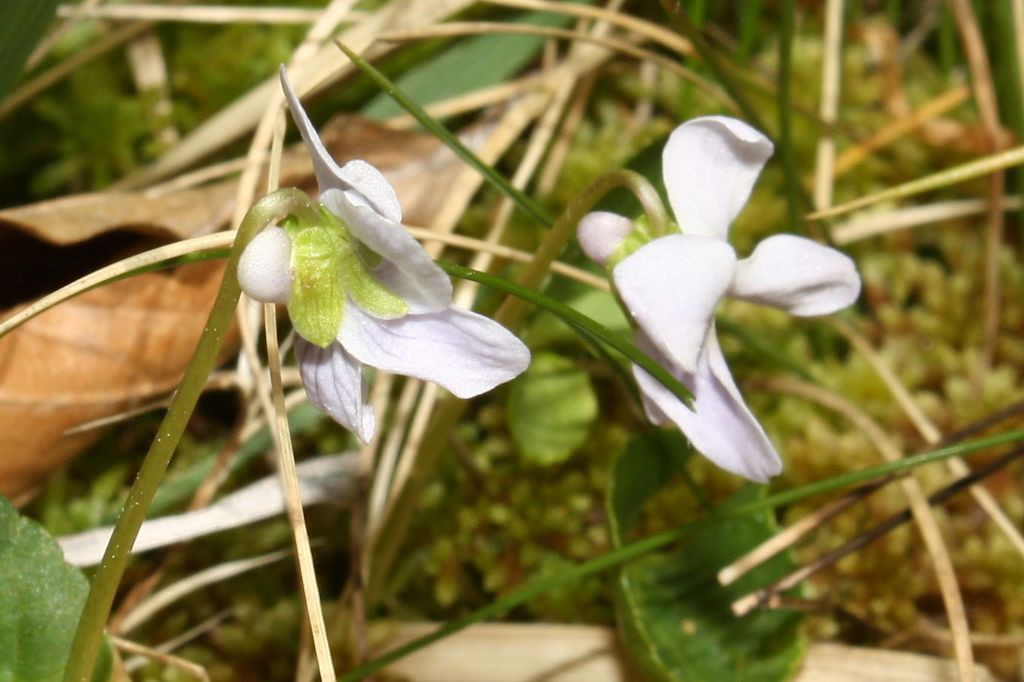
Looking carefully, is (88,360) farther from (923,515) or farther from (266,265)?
(923,515)

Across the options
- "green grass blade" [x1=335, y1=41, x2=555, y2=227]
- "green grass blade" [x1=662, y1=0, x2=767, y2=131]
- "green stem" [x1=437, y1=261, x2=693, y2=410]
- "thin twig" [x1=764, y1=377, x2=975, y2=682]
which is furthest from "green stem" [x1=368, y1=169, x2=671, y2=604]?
"thin twig" [x1=764, y1=377, x2=975, y2=682]

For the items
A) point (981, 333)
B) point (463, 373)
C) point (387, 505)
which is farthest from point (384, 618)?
point (981, 333)

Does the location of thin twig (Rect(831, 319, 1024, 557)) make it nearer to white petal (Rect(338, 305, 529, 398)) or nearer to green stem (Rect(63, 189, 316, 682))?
white petal (Rect(338, 305, 529, 398))

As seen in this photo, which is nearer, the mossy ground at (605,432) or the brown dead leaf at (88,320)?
the brown dead leaf at (88,320)

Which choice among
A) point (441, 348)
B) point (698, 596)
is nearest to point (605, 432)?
point (698, 596)

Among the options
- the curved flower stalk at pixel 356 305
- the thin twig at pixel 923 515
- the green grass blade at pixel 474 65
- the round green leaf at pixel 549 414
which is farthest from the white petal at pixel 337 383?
the green grass blade at pixel 474 65

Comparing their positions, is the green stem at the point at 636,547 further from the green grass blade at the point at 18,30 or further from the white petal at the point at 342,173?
the green grass blade at the point at 18,30
